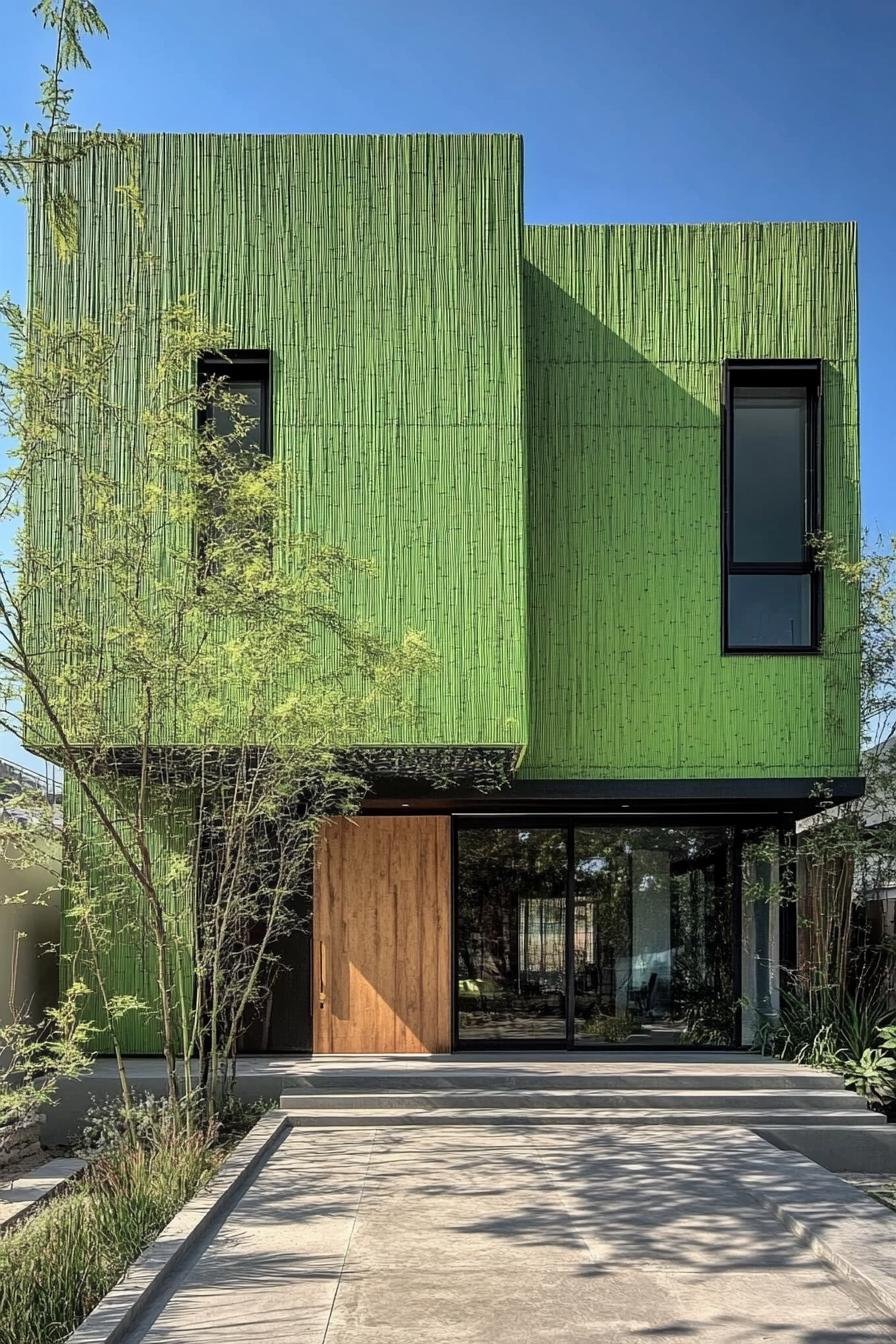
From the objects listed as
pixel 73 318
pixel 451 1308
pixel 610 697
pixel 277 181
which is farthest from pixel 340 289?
pixel 451 1308

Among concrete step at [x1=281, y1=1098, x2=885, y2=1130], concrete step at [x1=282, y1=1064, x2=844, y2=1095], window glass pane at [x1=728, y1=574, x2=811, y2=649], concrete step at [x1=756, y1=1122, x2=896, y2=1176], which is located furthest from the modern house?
concrete step at [x1=756, y1=1122, x2=896, y2=1176]

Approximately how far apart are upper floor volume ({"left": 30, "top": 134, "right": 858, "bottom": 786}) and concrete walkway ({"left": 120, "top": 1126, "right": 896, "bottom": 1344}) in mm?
3248

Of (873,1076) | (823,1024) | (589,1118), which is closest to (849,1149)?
(873,1076)

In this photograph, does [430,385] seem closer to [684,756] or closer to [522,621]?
[522,621]

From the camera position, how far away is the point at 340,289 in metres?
9.37

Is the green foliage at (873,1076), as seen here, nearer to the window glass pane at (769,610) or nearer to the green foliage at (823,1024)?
the green foliage at (823,1024)

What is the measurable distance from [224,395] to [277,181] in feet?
10.1

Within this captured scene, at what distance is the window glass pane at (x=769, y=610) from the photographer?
10461 mm

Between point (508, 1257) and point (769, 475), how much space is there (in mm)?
7339

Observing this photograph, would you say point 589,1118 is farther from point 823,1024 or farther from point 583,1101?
point 823,1024

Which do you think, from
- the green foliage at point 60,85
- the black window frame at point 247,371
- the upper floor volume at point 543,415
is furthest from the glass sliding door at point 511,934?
the green foliage at point 60,85

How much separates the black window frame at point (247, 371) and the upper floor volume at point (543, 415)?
0.03 metres

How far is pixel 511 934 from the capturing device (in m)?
10.8

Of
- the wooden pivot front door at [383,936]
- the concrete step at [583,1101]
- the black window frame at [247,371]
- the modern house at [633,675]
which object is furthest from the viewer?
the wooden pivot front door at [383,936]
